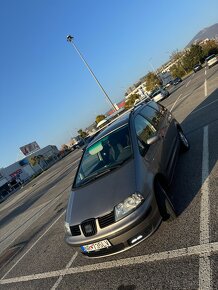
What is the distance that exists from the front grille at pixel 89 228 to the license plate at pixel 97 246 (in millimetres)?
150

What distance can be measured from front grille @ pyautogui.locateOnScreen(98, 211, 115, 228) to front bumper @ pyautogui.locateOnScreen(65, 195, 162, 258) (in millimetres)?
90

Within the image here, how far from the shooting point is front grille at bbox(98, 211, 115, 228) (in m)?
3.95

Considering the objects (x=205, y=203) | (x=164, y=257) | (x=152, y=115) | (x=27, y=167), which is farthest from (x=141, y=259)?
(x=27, y=167)

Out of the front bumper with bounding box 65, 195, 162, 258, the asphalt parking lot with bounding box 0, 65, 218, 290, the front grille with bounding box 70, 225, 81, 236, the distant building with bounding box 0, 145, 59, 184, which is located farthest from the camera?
the distant building with bounding box 0, 145, 59, 184

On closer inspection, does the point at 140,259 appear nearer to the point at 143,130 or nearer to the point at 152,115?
the point at 143,130

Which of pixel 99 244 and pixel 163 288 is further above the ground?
pixel 99 244

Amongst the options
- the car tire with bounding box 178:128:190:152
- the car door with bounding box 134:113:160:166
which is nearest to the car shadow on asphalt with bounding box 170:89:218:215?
the car tire with bounding box 178:128:190:152

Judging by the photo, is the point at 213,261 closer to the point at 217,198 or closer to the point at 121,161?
the point at 217,198

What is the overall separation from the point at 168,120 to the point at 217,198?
279cm

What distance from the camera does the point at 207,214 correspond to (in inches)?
171

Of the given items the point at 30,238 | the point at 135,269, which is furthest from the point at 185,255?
the point at 30,238

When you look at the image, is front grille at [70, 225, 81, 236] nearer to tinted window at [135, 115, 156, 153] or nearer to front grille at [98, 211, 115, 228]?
front grille at [98, 211, 115, 228]

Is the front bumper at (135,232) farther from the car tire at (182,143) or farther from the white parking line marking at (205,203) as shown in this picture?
the car tire at (182,143)

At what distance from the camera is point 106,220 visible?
3.99m
